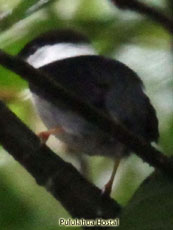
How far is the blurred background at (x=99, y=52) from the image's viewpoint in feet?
2.42

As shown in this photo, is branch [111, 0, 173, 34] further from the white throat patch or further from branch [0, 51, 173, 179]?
the white throat patch

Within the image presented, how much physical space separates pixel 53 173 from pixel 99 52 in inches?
9.1

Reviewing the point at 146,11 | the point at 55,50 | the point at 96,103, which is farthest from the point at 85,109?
the point at 55,50

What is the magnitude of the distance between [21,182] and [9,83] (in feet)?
0.49

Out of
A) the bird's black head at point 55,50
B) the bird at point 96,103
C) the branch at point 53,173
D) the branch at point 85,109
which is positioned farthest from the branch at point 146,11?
the bird's black head at point 55,50

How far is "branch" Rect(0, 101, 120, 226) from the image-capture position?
832 mm

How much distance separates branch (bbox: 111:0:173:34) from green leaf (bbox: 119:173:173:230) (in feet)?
0.53

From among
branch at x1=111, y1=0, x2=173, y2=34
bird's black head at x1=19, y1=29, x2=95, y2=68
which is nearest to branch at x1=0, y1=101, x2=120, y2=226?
branch at x1=111, y1=0, x2=173, y2=34

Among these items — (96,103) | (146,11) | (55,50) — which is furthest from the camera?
(55,50)

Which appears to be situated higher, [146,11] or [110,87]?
[146,11]

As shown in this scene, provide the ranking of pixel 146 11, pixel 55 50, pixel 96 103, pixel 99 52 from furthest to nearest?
pixel 55 50 → pixel 96 103 → pixel 99 52 → pixel 146 11

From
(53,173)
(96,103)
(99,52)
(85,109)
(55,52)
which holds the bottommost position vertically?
(55,52)

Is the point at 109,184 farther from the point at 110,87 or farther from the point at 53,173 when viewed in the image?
the point at 110,87

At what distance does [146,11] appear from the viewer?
0.47 meters
